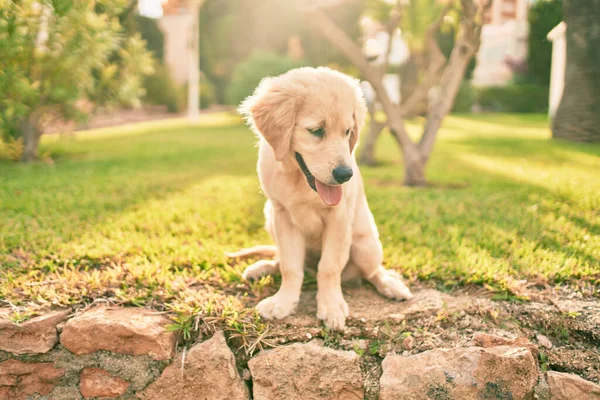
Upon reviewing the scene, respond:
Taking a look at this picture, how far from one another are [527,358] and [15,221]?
387 cm

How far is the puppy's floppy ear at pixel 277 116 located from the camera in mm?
2570

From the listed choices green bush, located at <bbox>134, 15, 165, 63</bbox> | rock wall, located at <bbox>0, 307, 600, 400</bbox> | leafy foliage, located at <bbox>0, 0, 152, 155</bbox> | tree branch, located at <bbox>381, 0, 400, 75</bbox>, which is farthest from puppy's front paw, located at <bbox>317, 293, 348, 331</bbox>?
green bush, located at <bbox>134, 15, 165, 63</bbox>

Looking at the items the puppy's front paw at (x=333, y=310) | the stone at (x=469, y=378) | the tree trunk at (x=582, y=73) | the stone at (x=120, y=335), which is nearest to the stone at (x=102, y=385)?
Answer: the stone at (x=120, y=335)

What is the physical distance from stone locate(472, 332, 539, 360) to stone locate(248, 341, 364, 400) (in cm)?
67

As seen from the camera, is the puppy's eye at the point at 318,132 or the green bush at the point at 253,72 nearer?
the puppy's eye at the point at 318,132

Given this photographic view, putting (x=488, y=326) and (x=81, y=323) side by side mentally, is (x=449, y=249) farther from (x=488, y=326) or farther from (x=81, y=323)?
(x=81, y=323)

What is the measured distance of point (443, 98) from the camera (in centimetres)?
587

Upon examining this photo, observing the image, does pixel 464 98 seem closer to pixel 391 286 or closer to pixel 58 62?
pixel 58 62

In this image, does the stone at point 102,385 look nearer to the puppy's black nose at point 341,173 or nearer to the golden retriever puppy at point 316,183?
the golden retriever puppy at point 316,183

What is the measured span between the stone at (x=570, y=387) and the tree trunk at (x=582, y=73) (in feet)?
25.9

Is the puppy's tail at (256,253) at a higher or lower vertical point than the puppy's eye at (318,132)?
lower

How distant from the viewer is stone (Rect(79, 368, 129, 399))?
109 inches

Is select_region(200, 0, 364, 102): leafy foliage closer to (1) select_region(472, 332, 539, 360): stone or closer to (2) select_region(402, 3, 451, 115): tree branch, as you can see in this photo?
(2) select_region(402, 3, 451, 115): tree branch

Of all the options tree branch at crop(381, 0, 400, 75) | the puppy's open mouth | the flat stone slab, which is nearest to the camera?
the puppy's open mouth
